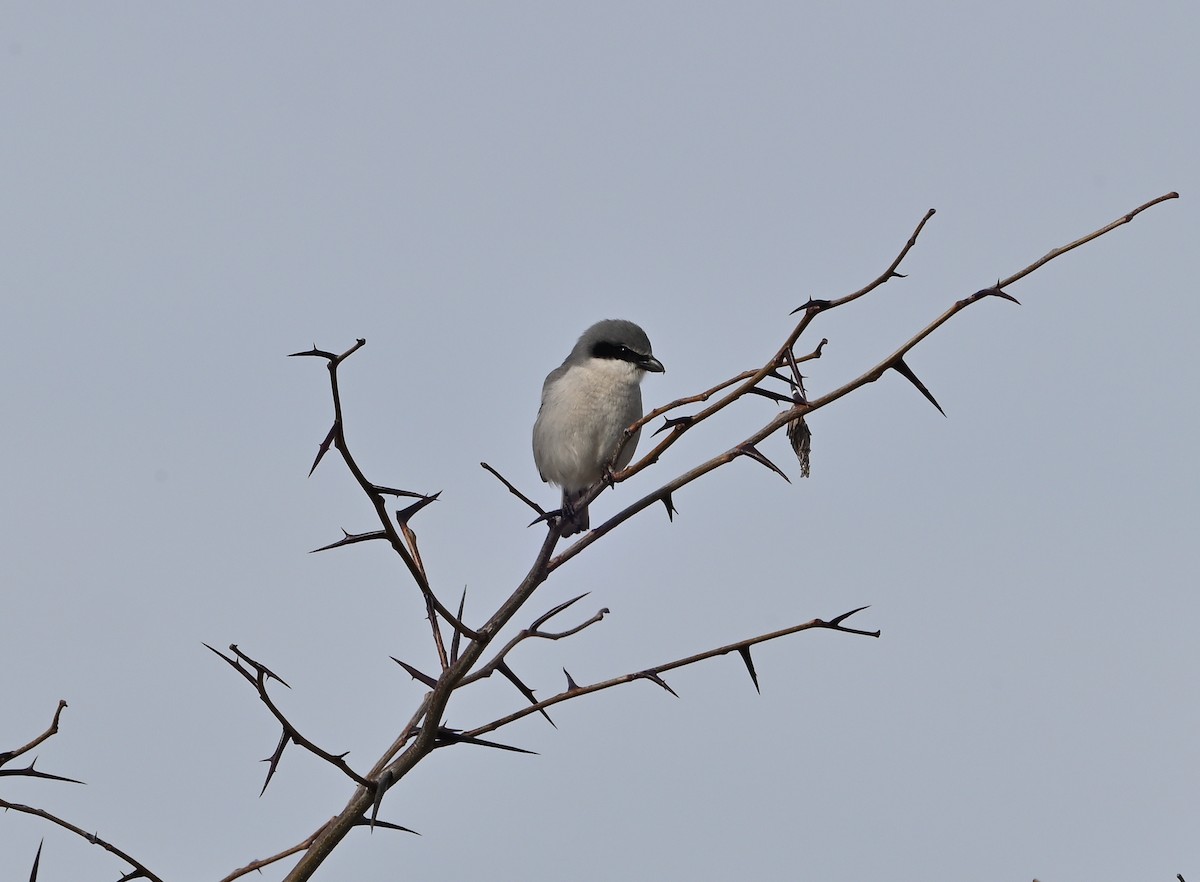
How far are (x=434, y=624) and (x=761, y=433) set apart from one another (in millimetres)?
810

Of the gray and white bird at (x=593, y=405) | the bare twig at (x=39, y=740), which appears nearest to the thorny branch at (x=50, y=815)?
the bare twig at (x=39, y=740)

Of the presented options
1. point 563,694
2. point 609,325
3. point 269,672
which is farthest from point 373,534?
point 609,325

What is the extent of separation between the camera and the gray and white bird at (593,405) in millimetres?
6723

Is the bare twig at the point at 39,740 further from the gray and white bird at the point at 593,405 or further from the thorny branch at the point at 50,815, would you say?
the gray and white bird at the point at 593,405

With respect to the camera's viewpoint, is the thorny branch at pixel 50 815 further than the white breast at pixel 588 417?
No

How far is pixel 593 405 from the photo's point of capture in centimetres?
671

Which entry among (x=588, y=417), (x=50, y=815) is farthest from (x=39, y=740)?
(x=588, y=417)

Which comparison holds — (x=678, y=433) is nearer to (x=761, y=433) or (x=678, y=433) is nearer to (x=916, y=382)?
(x=761, y=433)

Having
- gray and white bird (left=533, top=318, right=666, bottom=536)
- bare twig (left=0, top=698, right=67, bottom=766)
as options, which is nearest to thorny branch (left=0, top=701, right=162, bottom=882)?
bare twig (left=0, top=698, right=67, bottom=766)

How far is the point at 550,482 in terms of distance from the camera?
740 centimetres

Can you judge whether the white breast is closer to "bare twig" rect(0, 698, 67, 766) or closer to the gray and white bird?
the gray and white bird

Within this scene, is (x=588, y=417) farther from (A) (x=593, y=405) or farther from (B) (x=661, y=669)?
(B) (x=661, y=669)

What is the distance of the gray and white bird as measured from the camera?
672 centimetres

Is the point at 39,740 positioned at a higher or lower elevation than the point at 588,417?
lower
